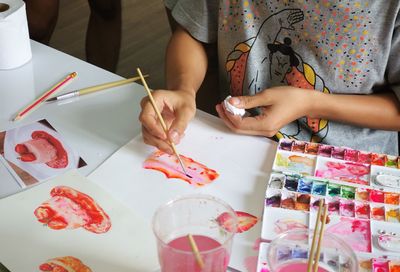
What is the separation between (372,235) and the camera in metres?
0.70

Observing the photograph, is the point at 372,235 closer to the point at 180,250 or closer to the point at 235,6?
the point at 180,250

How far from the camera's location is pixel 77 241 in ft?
2.32

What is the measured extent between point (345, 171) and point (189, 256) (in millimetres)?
326

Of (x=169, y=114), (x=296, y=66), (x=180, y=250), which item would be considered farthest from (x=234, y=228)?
(x=296, y=66)

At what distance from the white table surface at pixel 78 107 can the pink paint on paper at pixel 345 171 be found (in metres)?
0.31

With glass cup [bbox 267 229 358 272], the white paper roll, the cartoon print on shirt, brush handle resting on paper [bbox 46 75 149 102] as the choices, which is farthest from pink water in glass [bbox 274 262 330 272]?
the white paper roll

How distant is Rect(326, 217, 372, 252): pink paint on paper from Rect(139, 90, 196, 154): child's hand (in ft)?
0.89

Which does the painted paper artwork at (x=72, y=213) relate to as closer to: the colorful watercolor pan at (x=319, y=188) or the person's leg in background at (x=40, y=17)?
the colorful watercolor pan at (x=319, y=188)

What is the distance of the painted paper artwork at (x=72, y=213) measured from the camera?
0.73m

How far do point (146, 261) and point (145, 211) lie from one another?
0.28 feet

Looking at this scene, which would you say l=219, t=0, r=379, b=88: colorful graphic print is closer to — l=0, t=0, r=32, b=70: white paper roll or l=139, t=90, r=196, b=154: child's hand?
l=139, t=90, r=196, b=154: child's hand

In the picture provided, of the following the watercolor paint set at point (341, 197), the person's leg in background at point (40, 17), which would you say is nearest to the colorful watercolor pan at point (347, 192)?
the watercolor paint set at point (341, 197)

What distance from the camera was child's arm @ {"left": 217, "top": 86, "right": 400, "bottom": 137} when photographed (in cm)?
88

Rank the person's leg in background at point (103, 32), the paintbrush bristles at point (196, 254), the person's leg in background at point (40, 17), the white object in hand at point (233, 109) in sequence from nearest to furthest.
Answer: the paintbrush bristles at point (196, 254) → the white object in hand at point (233, 109) → the person's leg in background at point (40, 17) → the person's leg in background at point (103, 32)
